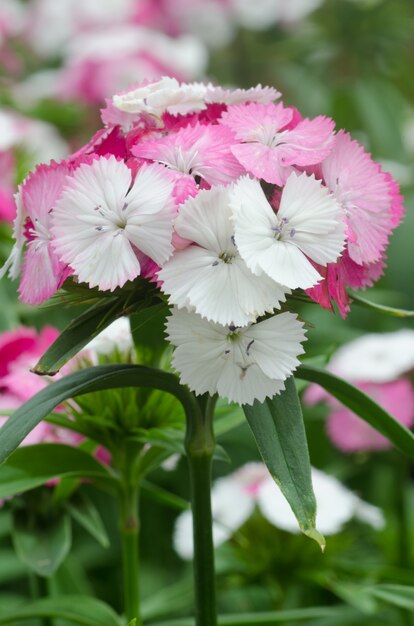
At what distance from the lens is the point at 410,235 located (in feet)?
6.24

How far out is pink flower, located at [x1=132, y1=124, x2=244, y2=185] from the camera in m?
0.55

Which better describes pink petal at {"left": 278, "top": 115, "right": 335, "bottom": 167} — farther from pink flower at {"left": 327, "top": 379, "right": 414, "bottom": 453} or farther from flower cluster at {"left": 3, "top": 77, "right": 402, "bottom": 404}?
pink flower at {"left": 327, "top": 379, "right": 414, "bottom": 453}

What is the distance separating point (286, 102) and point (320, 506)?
5.22 feet

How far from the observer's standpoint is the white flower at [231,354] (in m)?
0.53

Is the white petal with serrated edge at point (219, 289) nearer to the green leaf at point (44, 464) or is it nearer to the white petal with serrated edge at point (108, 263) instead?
the white petal with serrated edge at point (108, 263)

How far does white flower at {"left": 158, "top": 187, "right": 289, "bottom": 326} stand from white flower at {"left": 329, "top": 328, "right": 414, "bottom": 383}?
61 centimetres

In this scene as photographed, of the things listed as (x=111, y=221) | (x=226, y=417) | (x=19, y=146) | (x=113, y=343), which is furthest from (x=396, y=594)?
(x=19, y=146)

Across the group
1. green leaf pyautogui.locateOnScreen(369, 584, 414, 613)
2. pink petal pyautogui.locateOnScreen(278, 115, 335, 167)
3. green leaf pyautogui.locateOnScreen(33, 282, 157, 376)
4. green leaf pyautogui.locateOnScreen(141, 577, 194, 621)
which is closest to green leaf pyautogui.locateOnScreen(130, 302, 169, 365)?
green leaf pyautogui.locateOnScreen(33, 282, 157, 376)

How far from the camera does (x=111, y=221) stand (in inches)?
21.4

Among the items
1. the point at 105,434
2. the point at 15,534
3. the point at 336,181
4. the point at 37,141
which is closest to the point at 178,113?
the point at 336,181

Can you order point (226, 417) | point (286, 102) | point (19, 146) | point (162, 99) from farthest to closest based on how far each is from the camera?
point (286, 102) → point (19, 146) → point (226, 417) → point (162, 99)

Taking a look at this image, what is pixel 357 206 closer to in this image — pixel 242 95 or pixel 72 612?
pixel 242 95

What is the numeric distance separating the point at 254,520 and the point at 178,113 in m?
0.57

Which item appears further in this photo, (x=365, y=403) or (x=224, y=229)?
(x=365, y=403)
